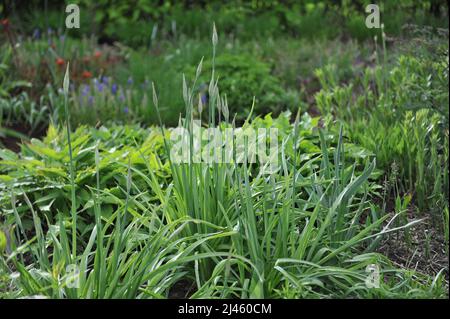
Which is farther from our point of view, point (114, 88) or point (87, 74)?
point (87, 74)

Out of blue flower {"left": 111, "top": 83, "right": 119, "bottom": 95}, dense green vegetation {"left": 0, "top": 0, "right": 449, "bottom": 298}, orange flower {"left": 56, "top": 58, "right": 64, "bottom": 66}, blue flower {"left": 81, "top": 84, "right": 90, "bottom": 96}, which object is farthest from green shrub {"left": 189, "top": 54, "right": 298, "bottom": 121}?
orange flower {"left": 56, "top": 58, "right": 64, "bottom": 66}

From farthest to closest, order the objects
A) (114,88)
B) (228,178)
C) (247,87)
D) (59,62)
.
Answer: (59,62), (114,88), (247,87), (228,178)

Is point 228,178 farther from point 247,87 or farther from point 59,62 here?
point 59,62

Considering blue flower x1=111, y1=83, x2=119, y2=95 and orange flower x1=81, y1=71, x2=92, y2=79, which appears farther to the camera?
orange flower x1=81, y1=71, x2=92, y2=79

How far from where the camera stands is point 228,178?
9.83ft

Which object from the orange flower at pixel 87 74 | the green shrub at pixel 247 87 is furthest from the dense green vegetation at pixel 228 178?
the orange flower at pixel 87 74

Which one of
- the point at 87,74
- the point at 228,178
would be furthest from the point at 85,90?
the point at 228,178

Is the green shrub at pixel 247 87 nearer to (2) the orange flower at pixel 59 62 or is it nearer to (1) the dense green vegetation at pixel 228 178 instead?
(1) the dense green vegetation at pixel 228 178

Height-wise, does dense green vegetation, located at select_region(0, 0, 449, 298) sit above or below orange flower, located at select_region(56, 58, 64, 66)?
below

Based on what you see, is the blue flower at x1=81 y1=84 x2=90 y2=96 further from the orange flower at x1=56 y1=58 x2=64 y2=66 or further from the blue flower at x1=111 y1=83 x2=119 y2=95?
the orange flower at x1=56 y1=58 x2=64 y2=66

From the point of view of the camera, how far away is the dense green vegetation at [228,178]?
2.63 m

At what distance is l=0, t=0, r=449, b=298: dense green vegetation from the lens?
2.63m
